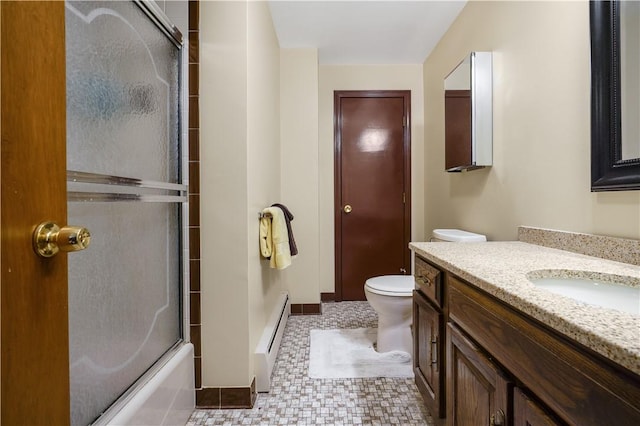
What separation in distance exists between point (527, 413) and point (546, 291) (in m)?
0.26

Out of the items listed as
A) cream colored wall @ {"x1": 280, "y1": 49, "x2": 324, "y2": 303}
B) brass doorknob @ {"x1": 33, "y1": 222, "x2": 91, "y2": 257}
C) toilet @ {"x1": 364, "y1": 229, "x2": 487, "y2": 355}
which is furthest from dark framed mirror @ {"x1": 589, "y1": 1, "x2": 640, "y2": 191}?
cream colored wall @ {"x1": 280, "y1": 49, "x2": 324, "y2": 303}

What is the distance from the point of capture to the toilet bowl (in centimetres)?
197

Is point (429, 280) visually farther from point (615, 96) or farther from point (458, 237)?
point (615, 96)

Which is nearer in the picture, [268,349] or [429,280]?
[429,280]

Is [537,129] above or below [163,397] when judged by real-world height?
above

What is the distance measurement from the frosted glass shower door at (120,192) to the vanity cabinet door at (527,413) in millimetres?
1088

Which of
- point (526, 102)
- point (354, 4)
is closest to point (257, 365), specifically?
point (526, 102)

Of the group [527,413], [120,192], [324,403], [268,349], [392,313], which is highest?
[120,192]

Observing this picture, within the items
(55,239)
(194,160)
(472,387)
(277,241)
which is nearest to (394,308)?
(277,241)

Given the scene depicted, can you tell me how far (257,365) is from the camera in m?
1.67

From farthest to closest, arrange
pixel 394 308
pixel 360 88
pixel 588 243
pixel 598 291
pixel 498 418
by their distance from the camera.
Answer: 1. pixel 360 88
2. pixel 394 308
3. pixel 588 243
4. pixel 598 291
5. pixel 498 418

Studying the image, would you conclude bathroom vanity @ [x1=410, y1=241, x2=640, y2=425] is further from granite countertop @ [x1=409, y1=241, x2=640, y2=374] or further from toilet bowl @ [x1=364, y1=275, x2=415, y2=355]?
toilet bowl @ [x1=364, y1=275, x2=415, y2=355]

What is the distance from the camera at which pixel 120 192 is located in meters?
1.06

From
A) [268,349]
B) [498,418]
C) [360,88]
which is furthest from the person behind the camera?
[360,88]
